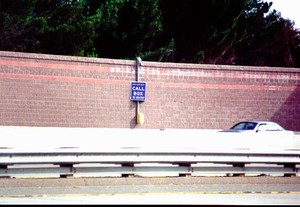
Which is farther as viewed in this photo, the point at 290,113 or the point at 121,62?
the point at 290,113

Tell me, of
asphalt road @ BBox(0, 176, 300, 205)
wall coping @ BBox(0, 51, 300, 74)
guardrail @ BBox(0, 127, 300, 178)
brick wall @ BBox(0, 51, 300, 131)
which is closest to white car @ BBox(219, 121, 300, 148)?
brick wall @ BBox(0, 51, 300, 131)

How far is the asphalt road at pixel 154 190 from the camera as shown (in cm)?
1042

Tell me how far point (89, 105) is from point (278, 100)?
10305 mm

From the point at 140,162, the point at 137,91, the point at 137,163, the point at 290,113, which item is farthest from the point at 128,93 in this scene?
the point at 140,162

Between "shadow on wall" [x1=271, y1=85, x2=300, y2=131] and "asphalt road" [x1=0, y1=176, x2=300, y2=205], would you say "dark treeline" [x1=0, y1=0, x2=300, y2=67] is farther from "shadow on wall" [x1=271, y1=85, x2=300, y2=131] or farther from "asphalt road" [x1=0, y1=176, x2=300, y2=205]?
"asphalt road" [x1=0, y1=176, x2=300, y2=205]

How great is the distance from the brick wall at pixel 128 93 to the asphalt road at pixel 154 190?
47.9 ft

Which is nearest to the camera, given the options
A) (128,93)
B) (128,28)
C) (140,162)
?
(140,162)

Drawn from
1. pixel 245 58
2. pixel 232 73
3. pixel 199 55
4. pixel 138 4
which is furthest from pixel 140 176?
pixel 245 58

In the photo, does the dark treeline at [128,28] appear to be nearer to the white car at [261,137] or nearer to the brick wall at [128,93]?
the brick wall at [128,93]

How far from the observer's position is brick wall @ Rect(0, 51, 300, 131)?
26469mm

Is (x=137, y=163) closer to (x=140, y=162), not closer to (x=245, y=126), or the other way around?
(x=140, y=162)

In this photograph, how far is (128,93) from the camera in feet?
92.2

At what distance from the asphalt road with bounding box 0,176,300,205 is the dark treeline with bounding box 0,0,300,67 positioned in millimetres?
23504

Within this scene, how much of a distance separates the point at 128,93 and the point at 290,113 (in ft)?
30.0
